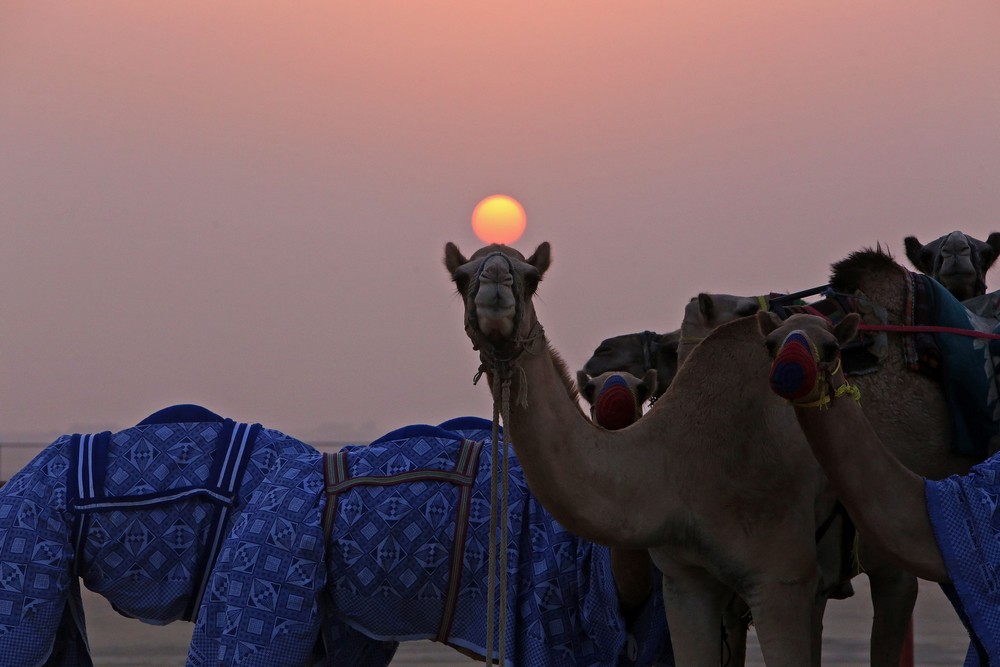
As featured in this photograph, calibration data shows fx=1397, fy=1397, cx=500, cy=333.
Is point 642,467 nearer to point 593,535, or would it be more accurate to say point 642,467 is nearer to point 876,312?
point 593,535

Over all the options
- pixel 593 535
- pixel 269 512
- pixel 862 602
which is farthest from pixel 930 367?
pixel 862 602

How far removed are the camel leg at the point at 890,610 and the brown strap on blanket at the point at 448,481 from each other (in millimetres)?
1854

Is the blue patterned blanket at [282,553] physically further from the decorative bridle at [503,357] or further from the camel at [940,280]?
the decorative bridle at [503,357]

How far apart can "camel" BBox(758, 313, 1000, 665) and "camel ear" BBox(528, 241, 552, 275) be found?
30.9 inches

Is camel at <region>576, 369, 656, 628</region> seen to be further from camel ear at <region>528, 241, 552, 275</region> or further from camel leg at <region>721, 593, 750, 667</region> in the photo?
camel ear at <region>528, 241, 552, 275</region>

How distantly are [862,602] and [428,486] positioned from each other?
13.1 meters

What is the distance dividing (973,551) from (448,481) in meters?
2.27

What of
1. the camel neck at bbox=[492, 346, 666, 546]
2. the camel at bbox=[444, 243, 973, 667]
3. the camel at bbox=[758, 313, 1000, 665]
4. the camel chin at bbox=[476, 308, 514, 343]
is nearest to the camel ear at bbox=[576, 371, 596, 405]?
the camel at bbox=[444, 243, 973, 667]

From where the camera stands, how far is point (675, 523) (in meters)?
5.08

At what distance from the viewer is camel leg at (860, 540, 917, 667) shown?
6.29 metres

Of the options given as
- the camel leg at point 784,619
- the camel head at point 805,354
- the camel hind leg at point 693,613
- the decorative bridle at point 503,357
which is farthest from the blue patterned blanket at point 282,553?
the camel head at point 805,354

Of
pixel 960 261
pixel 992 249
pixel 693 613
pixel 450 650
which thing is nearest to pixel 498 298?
pixel 693 613

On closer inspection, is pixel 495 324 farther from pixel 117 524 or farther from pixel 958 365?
pixel 117 524

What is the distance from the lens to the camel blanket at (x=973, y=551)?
4621mm
